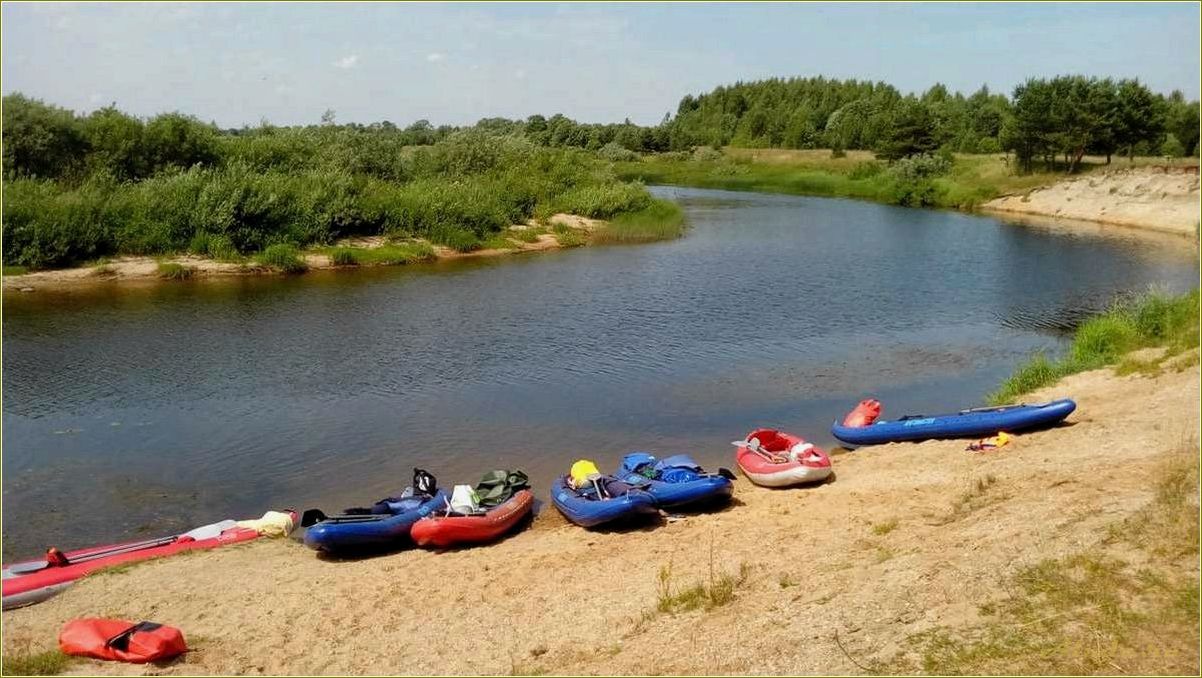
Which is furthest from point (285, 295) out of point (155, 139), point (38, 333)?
point (155, 139)

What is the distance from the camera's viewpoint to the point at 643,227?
47000 millimetres

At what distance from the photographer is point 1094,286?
3225 cm

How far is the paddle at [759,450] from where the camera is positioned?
14.5 metres

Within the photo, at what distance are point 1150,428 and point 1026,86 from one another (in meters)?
64.2

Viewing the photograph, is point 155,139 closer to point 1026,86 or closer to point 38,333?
point 38,333

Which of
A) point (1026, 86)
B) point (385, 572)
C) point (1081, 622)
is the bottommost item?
point (385, 572)

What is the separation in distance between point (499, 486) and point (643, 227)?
34460mm

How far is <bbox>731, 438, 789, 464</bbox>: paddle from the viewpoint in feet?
47.7

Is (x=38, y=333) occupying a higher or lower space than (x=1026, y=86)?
lower

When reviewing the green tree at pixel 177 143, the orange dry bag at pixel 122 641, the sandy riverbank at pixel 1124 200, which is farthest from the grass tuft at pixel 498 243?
the sandy riverbank at pixel 1124 200

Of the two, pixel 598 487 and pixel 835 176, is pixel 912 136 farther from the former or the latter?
pixel 598 487

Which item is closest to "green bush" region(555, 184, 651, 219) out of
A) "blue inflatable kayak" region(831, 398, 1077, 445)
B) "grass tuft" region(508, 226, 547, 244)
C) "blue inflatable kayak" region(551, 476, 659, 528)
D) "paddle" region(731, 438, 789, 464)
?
"grass tuft" region(508, 226, 547, 244)

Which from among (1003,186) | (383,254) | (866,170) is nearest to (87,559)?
(383,254)

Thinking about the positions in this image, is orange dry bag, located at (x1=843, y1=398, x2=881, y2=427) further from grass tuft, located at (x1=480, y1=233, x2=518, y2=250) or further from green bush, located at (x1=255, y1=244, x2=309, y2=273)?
grass tuft, located at (x1=480, y1=233, x2=518, y2=250)
